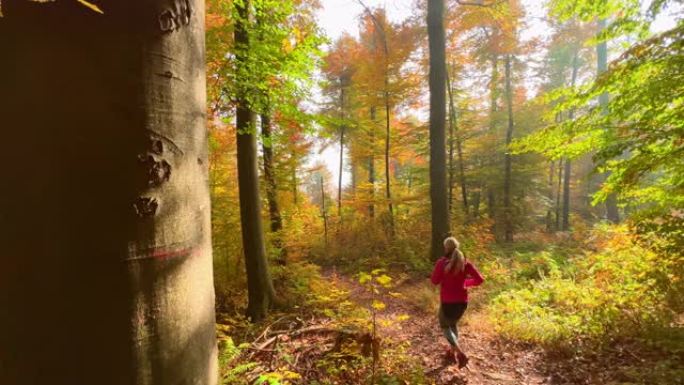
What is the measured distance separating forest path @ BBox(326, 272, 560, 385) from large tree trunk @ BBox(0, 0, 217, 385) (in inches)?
146

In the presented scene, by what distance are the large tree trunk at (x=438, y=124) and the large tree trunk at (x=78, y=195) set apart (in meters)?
9.70

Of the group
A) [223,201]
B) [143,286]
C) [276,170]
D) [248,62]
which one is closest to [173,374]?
[143,286]

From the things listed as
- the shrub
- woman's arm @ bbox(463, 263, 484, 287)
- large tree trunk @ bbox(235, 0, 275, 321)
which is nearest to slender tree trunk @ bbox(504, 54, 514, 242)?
the shrub

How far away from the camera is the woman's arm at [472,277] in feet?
15.7

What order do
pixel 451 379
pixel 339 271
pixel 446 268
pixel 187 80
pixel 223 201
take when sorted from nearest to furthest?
pixel 187 80 < pixel 451 379 < pixel 446 268 < pixel 223 201 < pixel 339 271

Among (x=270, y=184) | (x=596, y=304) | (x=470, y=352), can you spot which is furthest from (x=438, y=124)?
(x=470, y=352)

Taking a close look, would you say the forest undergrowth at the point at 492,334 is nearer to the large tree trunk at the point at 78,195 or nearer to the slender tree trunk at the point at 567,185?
the large tree trunk at the point at 78,195

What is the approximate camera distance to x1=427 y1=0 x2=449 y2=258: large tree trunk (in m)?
9.72

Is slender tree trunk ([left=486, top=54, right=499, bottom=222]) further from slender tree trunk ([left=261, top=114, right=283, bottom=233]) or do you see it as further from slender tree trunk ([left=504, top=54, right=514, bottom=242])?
slender tree trunk ([left=261, top=114, right=283, bottom=233])

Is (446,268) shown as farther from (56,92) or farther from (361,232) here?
(361,232)

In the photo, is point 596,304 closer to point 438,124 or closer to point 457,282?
point 457,282

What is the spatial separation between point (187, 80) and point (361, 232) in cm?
1342

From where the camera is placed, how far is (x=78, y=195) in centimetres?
64

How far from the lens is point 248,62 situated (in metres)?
4.88
